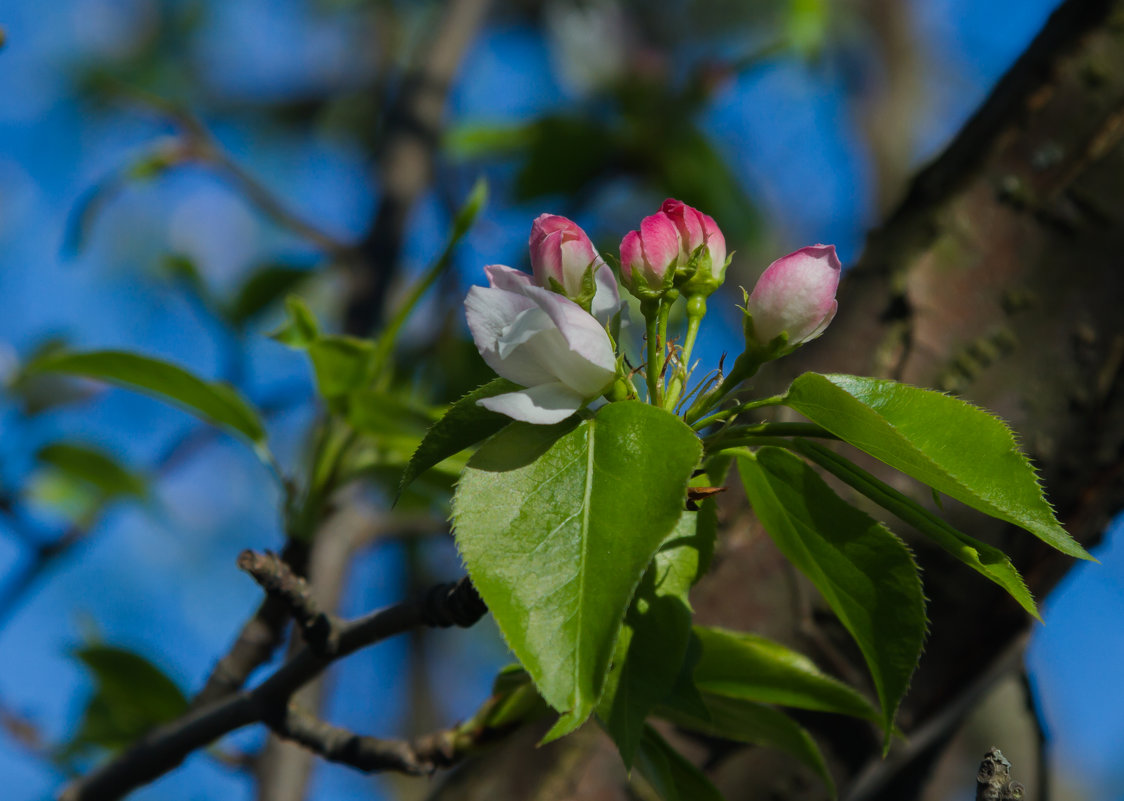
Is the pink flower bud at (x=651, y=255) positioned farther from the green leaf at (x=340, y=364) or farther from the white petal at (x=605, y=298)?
the green leaf at (x=340, y=364)

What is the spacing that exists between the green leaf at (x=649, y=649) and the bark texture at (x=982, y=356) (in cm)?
38

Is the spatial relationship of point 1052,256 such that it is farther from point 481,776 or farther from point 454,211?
point 454,211

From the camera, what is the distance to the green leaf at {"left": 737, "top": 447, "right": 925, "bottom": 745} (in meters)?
0.48

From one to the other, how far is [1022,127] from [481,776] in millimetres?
843

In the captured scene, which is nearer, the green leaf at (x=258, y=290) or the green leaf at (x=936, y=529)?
the green leaf at (x=936, y=529)

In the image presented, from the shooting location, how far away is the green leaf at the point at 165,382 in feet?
2.71

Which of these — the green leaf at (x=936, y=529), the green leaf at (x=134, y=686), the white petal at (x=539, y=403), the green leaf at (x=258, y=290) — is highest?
the green leaf at (x=936, y=529)

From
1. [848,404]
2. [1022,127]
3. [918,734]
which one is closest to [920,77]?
[1022,127]

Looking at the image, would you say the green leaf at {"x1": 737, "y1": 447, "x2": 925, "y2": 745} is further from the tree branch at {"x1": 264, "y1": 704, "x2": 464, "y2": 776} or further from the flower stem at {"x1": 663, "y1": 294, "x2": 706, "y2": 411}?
the tree branch at {"x1": 264, "y1": 704, "x2": 464, "y2": 776}

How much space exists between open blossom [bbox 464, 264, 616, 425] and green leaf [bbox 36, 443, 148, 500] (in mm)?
949

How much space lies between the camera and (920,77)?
169 inches

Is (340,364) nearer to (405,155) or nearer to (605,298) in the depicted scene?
(605,298)

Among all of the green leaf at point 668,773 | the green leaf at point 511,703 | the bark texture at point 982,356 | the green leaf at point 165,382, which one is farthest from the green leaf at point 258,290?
the green leaf at point 668,773

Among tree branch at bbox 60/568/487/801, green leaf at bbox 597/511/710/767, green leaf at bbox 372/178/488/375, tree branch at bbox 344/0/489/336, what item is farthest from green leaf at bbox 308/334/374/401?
tree branch at bbox 344/0/489/336
